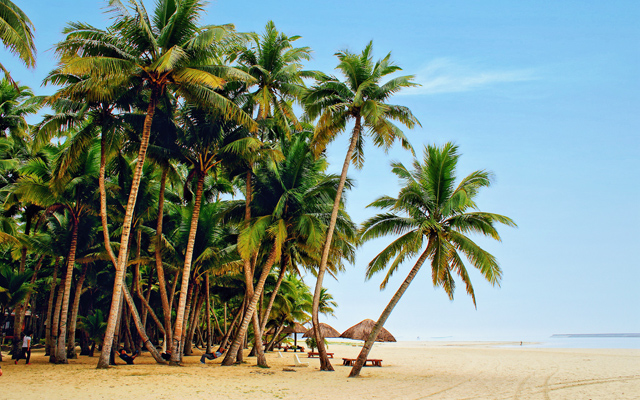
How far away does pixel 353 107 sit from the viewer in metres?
16.9

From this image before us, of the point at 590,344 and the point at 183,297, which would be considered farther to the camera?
the point at 590,344

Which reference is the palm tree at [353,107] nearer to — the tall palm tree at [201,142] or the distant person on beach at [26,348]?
the tall palm tree at [201,142]

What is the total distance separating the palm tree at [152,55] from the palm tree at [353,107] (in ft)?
11.0

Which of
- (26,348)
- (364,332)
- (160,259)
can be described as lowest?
(26,348)

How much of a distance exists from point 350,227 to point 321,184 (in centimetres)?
212

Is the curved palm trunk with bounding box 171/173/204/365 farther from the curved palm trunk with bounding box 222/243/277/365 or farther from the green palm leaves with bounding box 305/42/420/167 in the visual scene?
the green palm leaves with bounding box 305/42/420/167

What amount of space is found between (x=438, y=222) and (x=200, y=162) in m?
9.03

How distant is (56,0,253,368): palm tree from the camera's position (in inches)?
540

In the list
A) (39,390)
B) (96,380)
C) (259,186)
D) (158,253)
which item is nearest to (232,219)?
(259,186)

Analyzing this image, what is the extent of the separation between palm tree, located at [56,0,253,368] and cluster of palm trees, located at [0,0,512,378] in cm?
5

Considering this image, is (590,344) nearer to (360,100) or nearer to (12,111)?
(360,100)

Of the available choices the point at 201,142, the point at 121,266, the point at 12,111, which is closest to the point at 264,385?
the point at 121,266

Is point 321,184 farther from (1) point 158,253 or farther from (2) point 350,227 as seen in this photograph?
(1) point 158,253

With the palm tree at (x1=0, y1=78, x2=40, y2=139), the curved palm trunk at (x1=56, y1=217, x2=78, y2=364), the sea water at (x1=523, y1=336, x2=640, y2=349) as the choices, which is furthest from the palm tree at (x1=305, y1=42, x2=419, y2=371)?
the sea water at (x1=523, y1=336, x2=640, y2=349)
